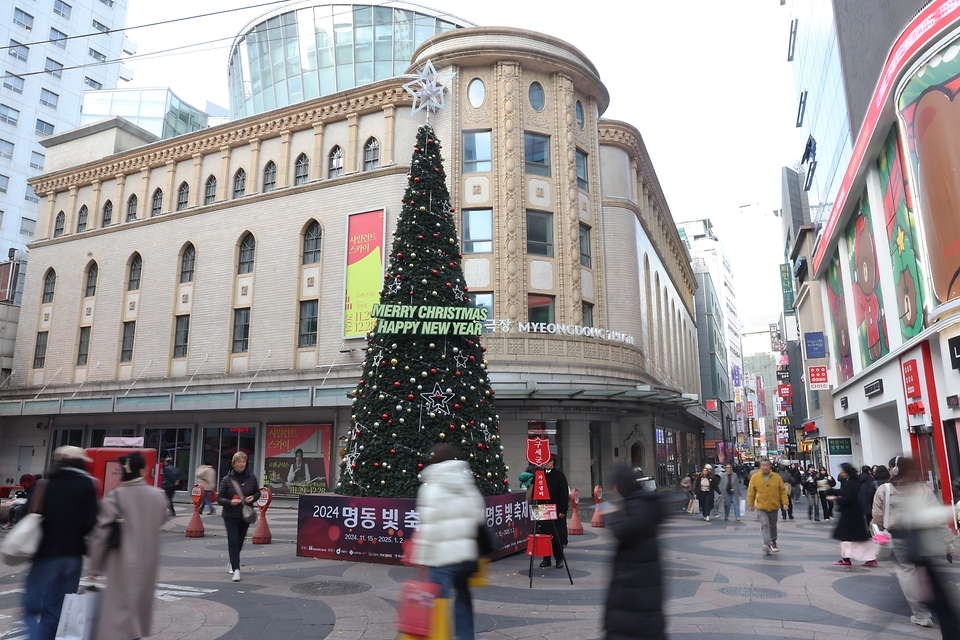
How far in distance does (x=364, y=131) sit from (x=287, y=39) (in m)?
15.9

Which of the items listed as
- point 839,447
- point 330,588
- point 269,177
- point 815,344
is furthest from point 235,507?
point 815,344

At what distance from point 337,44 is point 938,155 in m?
32.1

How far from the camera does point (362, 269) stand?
83.6 feet

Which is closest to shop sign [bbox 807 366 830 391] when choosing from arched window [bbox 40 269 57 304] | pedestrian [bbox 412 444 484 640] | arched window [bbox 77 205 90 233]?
pedestrian [bbox 412 444 484 640]

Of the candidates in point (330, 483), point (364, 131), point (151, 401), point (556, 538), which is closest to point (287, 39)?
point (364, 131)

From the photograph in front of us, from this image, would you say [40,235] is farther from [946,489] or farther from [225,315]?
[946,489]

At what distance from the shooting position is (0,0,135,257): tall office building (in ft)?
171

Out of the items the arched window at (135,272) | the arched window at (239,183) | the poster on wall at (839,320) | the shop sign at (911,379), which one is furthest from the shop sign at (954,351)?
the arched window at (135,272)

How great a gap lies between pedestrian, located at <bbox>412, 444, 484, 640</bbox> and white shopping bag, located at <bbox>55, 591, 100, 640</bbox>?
2.50 meters

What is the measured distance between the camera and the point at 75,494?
520 cm

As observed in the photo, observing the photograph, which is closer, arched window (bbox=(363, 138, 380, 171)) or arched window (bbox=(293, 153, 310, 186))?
arched window (bbox=(363, 138, 380, 171))

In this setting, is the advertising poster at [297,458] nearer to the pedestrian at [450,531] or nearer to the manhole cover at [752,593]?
the manhole cover at [752,593]

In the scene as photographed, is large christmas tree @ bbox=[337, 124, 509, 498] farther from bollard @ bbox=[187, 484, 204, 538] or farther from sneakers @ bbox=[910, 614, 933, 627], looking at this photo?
sneakers @ bbox=[910, 614, 933, 627]

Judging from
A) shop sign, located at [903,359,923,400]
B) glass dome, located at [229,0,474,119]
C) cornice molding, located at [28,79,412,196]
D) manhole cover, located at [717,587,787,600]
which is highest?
glass dome, located at [229,0,474,119]
